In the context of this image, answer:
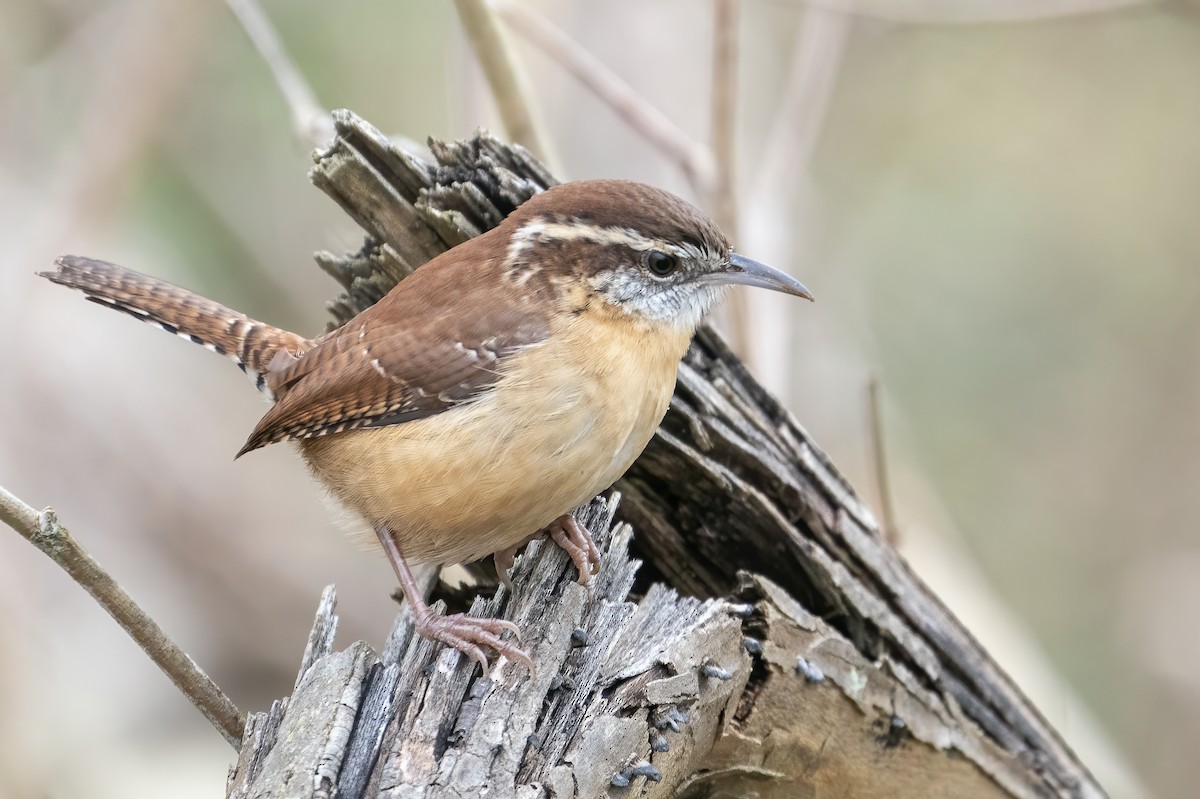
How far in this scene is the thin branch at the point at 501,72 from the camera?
3760mm

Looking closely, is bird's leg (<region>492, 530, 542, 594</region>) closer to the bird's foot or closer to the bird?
the bird

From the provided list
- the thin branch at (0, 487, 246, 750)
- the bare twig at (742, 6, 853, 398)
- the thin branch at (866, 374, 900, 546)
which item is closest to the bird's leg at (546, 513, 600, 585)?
the thin branch at (0, 487, 246, 750)

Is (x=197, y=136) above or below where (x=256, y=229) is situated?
above

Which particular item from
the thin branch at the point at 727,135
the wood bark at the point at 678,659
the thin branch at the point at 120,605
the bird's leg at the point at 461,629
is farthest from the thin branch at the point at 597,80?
the thin branch at the point at 120,605

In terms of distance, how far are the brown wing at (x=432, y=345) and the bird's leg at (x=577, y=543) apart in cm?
45

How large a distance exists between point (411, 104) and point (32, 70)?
2428 millimetres

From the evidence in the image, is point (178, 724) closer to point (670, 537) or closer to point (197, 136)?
point (197, 136)

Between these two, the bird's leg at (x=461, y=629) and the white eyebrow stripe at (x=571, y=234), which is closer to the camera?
the bird's leg at (x=461, y=629)

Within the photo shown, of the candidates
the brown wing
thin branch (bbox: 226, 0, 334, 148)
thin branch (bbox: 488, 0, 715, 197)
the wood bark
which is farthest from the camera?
thin branch (bbox: 488, 0, 715, 197)

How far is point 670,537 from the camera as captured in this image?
10.9 feet

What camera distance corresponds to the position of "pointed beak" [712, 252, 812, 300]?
122 inches

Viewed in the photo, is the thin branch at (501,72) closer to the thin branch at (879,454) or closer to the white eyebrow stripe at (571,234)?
the white eyebrow stripe at (571,234)

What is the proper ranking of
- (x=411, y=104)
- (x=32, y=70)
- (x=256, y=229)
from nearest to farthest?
(x=32, y=70) → (x=256, y=229) → (x=411, y=104)

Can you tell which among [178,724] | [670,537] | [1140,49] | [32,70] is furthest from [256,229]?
[1140,49]
